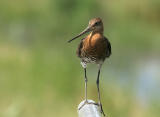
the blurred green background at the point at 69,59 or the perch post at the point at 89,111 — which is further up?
the perch post at the point at 89,111

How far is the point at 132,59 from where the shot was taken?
1361 cm

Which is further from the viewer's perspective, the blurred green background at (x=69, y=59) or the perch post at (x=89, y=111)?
the blurred green background at (x=69, y=59)

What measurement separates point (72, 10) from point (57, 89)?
540cm

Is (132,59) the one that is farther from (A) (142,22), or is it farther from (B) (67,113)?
(B) (67,113)

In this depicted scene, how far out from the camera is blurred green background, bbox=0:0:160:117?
955cm

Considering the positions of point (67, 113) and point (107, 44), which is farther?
point (67, 113)

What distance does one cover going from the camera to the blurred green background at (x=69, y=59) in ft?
31.3

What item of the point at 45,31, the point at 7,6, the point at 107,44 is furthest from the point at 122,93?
the point at 7,6

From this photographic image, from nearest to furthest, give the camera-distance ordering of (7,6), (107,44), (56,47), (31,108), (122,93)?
(107,44)
(31,108)
(122,93)
(56,47)
(7,6)

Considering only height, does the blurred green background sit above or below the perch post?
below

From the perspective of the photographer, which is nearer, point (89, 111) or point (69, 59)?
point (89, 111)

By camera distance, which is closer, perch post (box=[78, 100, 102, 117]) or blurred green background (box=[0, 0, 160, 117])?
perch post (box=[78, 100, 102, 117])

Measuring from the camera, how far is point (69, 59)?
1104 centimetres

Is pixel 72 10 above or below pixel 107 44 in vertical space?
below
